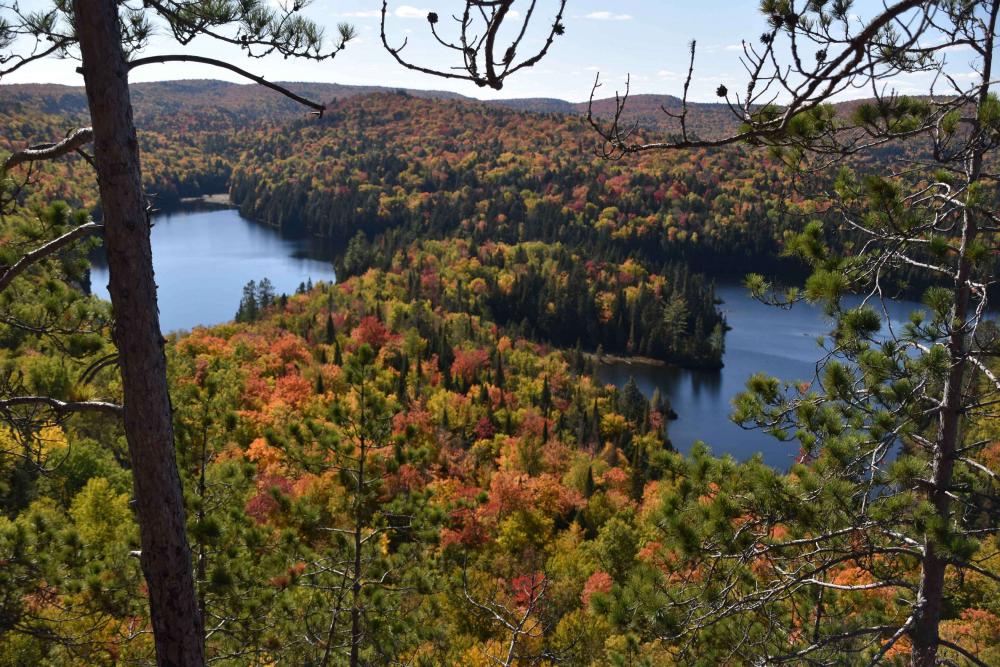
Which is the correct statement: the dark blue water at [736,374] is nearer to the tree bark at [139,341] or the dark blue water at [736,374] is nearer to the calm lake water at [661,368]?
the calm lake water at [661,368]

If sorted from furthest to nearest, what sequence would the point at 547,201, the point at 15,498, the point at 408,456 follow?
the point at 547,201 < the point at 15,498 < the point at 408,456

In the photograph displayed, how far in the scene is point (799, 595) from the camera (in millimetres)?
6660

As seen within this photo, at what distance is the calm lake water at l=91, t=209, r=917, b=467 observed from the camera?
46.3m

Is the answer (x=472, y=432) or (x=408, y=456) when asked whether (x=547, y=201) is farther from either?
(x=408, y=456)

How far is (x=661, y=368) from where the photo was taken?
2461 inches

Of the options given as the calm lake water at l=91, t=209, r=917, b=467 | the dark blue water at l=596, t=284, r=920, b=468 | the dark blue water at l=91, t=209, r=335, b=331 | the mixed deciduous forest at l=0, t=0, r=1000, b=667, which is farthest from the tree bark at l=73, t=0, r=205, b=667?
the dark blue water at l=91, t=209, r=335, b=331

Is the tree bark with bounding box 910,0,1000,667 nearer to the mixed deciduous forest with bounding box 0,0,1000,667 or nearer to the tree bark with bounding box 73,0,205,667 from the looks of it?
the mixed deciduous forest with bounding box 0,0,1000,667

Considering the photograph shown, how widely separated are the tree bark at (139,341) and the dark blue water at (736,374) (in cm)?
3837

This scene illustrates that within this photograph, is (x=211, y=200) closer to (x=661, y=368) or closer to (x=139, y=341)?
(x=661, y=368)

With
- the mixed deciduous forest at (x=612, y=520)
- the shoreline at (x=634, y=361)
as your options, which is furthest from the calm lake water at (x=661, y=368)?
the mixed deciduous forest at (x=612, y=520)

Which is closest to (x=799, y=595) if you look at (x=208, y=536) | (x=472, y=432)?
(x=208, y=536)

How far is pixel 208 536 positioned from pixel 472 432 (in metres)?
31.3

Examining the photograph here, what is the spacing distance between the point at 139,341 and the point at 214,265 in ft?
291

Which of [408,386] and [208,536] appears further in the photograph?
[408,386]
